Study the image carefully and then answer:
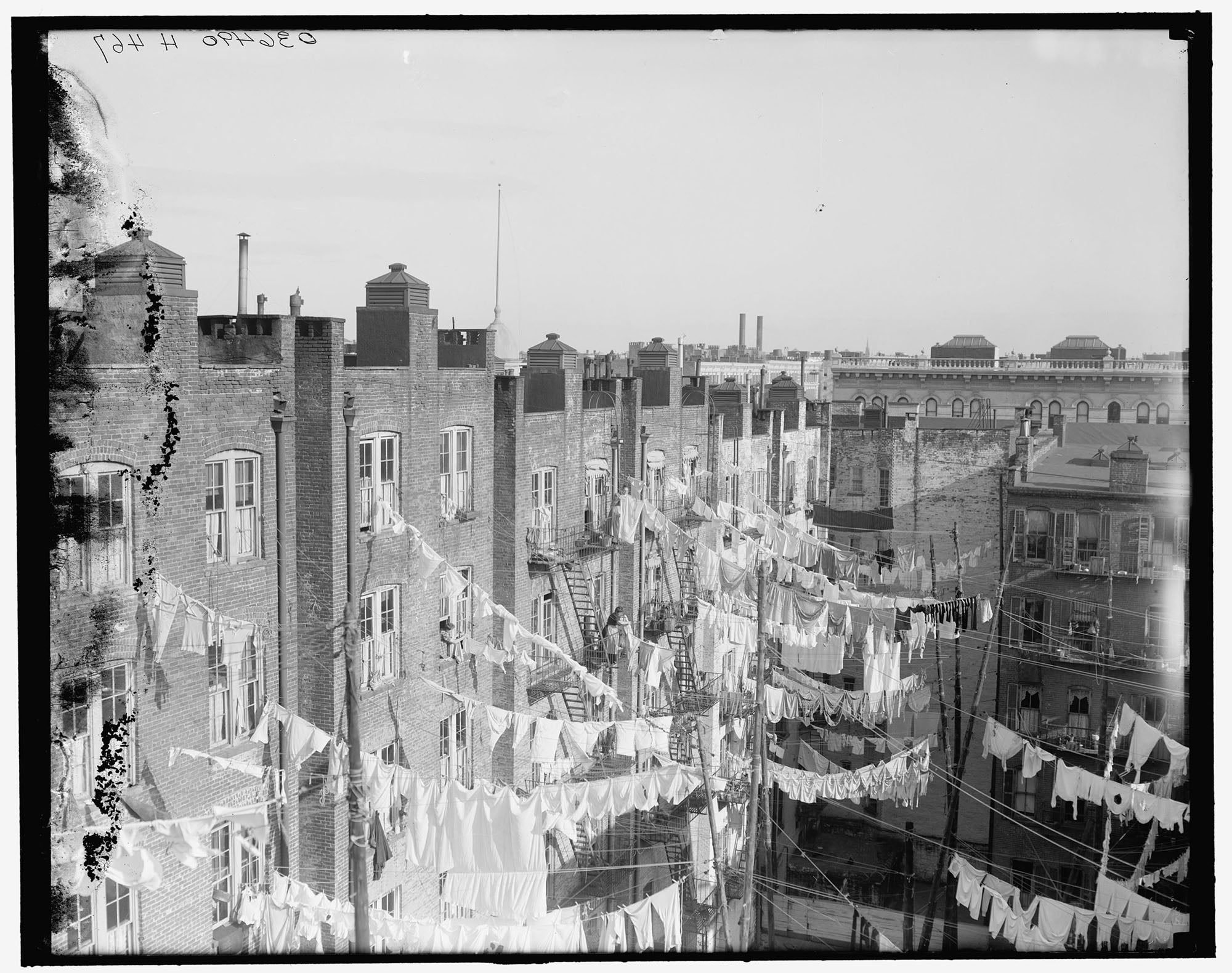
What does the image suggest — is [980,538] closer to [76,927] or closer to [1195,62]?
[1195,62]

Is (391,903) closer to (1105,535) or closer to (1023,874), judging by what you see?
(1023,874)

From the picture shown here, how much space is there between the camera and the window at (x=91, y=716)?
1691cm

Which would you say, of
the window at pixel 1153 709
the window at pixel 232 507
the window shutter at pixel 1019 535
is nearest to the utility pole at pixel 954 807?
the window shutter at pixel 1019 535

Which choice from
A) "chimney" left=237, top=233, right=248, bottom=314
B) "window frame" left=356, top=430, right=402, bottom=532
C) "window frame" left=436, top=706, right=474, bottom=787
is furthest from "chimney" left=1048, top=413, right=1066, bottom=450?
"chimney" left=237, top=233, right=248, bottom=314

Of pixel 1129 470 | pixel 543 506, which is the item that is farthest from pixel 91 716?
pixel 1129 470

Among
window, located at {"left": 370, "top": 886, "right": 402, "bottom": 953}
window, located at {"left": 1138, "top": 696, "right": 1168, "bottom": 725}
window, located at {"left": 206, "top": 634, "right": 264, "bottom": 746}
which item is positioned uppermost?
window, located at {"left": 206, "top": 634, "right": 264, "bottom": 746}

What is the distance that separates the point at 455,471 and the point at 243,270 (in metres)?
5.40

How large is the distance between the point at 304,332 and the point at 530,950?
10.4 metres

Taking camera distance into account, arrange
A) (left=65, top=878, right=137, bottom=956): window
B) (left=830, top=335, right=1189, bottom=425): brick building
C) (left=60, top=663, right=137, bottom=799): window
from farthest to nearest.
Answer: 1. (left=830, top=335, right=1189, bottom=425): brick building
2. (left=65, top=878, right=137, bottom=956): window
3. (left=60, top=663, right=137, bottom=799): window

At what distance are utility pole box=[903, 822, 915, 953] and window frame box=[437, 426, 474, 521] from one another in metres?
10.9

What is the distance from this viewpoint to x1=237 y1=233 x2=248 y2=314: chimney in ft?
63.0

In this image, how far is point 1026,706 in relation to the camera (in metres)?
34.0

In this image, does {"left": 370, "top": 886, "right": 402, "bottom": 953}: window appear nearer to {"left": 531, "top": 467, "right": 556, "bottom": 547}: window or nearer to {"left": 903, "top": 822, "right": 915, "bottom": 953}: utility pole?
{"left": 531, "top": 467, "right": 556, "bottom": 547}: window

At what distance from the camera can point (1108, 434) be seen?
110 feet
